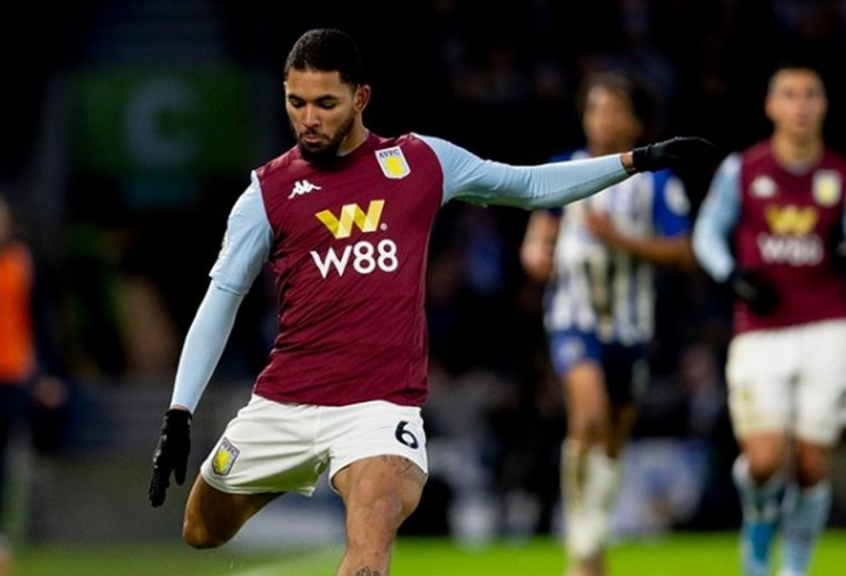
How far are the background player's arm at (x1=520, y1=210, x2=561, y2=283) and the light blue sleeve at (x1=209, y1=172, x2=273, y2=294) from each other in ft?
12.7

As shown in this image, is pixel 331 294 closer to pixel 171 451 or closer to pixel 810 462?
pixel 171 451

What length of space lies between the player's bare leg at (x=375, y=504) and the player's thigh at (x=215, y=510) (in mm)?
563

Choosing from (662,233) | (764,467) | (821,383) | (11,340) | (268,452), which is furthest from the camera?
(11,340)

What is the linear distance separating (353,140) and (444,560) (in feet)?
23.6

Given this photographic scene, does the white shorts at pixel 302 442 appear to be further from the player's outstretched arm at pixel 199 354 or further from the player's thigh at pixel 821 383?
the player's thigh at pixel 821 383

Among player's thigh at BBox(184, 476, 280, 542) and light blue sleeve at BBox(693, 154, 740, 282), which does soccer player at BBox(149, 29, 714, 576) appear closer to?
player's thigh at BBox(184, 476, 280, 542)

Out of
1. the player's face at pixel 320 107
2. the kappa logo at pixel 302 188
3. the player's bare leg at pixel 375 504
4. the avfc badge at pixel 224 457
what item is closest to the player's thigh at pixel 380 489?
the player's bare leg at pixel 375 504

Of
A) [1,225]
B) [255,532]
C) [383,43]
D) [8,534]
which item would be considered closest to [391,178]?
[1,225]

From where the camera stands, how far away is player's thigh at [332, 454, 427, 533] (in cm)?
629

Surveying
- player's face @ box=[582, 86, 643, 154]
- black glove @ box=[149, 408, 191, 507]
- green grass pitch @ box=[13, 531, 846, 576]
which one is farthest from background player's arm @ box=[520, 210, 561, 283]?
black glove @ box=[149, 408, 191, 507]

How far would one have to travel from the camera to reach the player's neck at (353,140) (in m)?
6.75

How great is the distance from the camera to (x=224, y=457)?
22.5 feet

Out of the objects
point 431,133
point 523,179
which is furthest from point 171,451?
point 431,133

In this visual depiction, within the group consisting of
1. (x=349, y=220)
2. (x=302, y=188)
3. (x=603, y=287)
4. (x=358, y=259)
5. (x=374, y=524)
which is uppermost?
(x=302, y=188)
